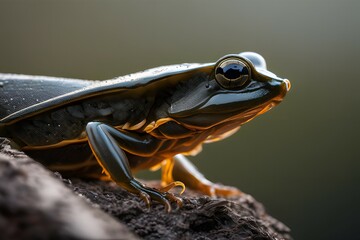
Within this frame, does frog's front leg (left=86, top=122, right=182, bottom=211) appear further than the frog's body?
No

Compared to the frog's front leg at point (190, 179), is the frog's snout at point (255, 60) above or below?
above

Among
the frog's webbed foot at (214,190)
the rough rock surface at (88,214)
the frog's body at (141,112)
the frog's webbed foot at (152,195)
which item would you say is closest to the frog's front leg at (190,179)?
the frog's webbed foot at (214,190)

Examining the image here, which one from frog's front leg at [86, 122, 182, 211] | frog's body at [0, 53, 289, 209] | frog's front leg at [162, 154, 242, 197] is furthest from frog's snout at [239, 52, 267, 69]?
frog's front leg at [162, 154, 242, 197]

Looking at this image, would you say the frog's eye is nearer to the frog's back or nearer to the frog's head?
the frog's head

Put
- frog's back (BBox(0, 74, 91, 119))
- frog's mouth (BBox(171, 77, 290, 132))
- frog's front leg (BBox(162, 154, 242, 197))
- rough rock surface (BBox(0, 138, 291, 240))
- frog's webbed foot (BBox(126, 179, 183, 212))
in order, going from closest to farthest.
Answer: rough rock surface (BBox(0, 138, 291, 240)) → frog's webbed foot (BBox(126, 179, 183, 212)) → frog's mouth (BBox(171, 77, 290, 132)) → frog's back (BBox(0, 74, 91, 119)) → frog's front leg (BBox(162, 154, 242, 197))

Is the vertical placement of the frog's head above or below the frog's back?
below

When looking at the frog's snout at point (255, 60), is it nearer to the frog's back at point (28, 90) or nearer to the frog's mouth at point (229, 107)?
the frog's mouth at point (229, 107)

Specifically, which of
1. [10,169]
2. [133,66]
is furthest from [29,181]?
[133,66]
